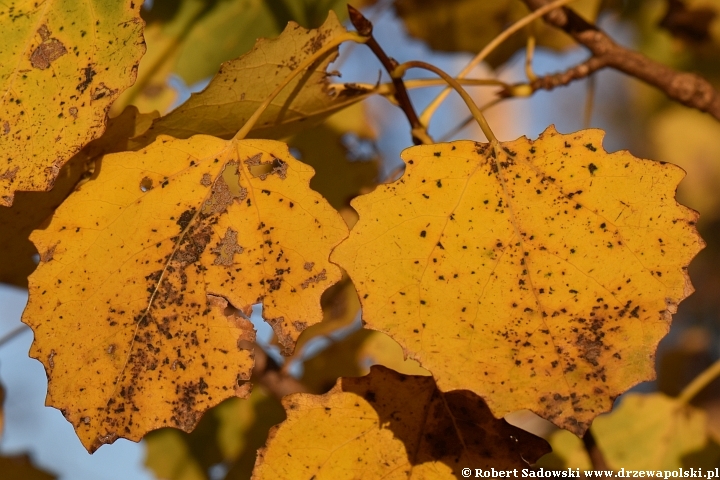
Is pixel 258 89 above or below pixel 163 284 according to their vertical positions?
above

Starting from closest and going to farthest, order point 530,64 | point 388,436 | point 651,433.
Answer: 1. point 388,436
2. point 530,64
3. point 651,433

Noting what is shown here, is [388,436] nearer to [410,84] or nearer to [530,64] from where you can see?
[410,84]

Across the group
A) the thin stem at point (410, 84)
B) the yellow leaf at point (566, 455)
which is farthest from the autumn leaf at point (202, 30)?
the yellow leaf at point (566, 455)

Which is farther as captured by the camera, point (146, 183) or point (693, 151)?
point (693, 151)

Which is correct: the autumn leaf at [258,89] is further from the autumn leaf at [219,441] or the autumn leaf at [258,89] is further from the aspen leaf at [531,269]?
the autumn leaf at [219,441]

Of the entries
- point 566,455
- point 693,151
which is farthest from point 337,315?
point 693,151

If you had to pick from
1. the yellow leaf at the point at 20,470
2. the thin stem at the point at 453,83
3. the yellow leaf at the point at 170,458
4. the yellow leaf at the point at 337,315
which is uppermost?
the thin stem at the point at 453,83
